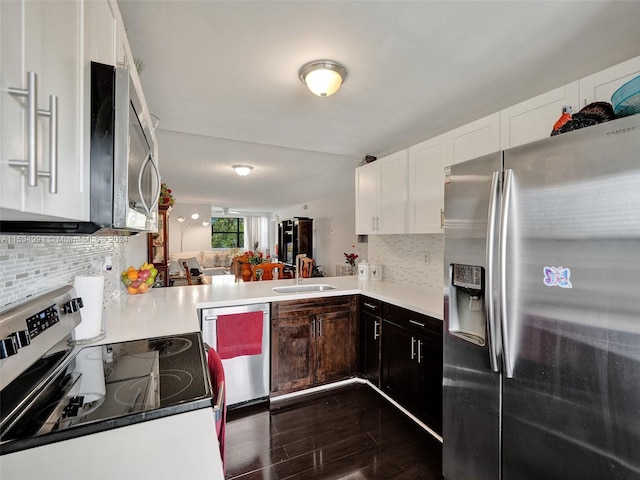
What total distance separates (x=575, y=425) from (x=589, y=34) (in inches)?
73.4

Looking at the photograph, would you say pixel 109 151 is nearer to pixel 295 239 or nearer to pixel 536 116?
pixel 536 116

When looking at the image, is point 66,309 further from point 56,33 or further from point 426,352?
point 426,352

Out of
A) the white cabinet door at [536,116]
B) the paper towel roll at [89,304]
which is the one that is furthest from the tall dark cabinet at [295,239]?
the paper towel roll at [89,304]

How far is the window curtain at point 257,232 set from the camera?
12.9 metres

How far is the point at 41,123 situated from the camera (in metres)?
0.49

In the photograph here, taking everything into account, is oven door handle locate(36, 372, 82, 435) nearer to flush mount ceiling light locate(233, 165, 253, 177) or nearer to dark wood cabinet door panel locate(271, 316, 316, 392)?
dark wood cabinet door panel locate(271, 316, 316, 392)

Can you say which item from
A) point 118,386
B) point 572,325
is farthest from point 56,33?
point 572,325

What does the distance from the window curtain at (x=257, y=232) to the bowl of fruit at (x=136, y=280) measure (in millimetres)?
10258

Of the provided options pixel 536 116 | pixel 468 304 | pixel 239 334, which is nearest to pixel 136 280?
pixel 239 334

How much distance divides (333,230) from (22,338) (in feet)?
20.5

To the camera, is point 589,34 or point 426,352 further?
point 426,352

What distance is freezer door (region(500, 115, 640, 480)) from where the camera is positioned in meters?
0.95

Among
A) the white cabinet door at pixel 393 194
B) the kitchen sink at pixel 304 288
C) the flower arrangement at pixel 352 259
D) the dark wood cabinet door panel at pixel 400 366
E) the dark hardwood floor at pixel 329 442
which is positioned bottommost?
the dark hardwood floor at pixel 329 442

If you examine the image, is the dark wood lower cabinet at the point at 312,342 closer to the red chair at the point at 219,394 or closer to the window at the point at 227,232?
the red chair at the point at 219,394
